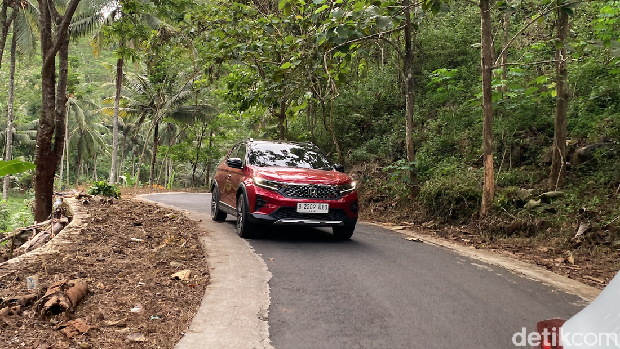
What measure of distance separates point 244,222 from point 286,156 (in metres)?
1.56

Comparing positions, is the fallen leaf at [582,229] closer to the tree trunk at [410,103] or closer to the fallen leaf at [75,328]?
the tree trunk at [410,103]

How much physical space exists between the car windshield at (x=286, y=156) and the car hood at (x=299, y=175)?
11.9 inches

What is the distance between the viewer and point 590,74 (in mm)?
10828

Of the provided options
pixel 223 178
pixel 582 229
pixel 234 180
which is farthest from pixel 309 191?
pixel 582 229

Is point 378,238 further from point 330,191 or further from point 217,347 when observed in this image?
point 217,347

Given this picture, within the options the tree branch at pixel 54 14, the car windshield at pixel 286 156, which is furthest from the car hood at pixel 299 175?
the tree branch at pixel 54 14

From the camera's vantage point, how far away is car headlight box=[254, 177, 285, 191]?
6867mm

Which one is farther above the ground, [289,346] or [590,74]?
[590,74]

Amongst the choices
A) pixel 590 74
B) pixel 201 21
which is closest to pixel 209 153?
pixel 201 21

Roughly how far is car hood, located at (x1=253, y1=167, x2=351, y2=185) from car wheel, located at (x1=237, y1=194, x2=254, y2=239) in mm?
544

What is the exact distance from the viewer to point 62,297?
3.43 m

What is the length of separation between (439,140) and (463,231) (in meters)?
4.33

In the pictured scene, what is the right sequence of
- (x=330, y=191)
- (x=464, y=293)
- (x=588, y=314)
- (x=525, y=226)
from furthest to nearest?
(x=525, y=226) → (x=330, y=191) → (x=464, y=293) → (x=588, y=314)

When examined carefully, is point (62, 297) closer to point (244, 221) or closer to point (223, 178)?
point (244, 221)
